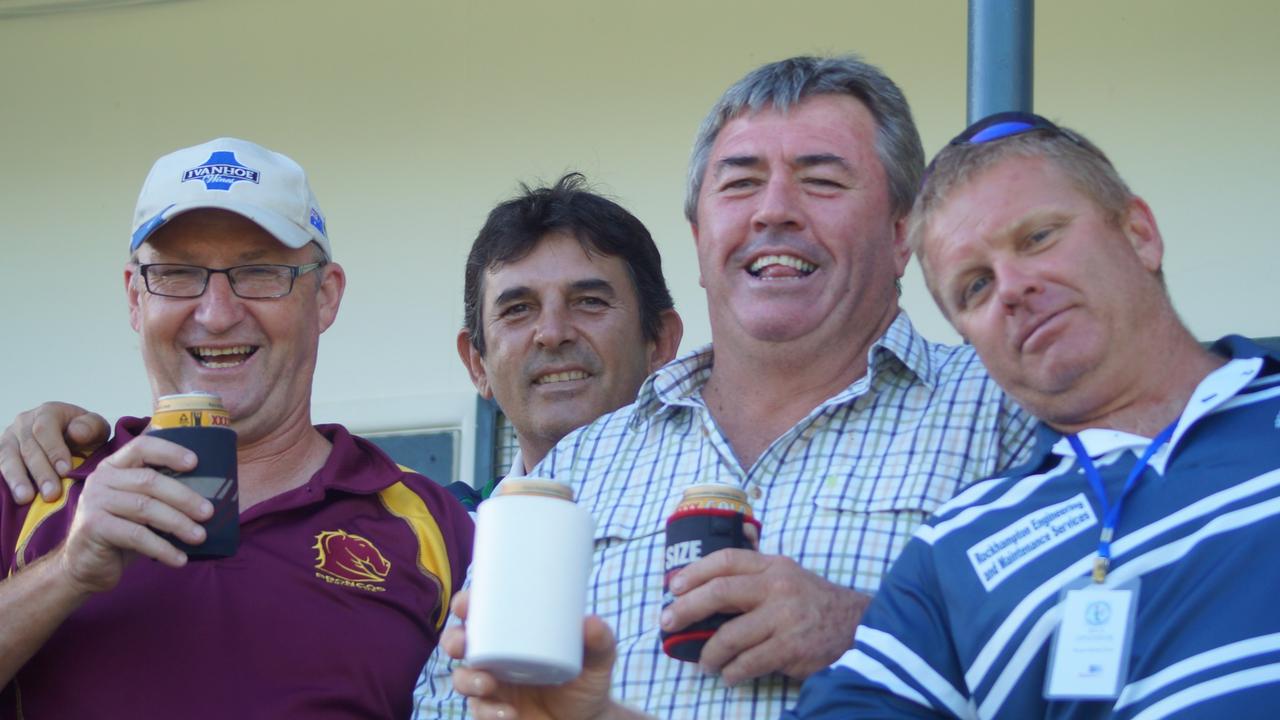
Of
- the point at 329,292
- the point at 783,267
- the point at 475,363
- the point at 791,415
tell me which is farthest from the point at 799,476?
the point at 475,363

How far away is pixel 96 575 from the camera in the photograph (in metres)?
2.15

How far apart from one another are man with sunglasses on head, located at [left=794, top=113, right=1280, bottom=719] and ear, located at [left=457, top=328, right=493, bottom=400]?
140 cm

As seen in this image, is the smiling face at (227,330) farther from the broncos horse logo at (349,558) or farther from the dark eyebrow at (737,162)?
the dark eyebrow at (737,162)

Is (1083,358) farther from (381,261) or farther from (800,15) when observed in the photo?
(381,261)

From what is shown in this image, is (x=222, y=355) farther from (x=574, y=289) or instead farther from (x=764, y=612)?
(x=764, y=612)

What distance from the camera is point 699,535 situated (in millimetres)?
1941

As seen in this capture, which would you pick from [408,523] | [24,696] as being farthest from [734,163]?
[24,696]

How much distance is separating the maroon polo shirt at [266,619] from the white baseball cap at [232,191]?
394 millimetres

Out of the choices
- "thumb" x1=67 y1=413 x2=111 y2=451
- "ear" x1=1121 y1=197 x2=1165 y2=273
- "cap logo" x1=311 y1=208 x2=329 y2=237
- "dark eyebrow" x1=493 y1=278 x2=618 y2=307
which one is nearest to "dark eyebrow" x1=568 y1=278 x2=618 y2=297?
"dark eyebrow" x1=493 y1=278 x2=618 y2=307

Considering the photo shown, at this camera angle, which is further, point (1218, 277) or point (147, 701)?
point (1218, 277)

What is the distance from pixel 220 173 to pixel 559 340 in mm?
790

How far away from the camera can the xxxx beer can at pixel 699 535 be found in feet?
6.36

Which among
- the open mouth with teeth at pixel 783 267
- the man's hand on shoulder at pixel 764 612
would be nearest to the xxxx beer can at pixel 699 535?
the man's hand on shoulder at pixel 764 612

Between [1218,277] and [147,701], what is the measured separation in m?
2.59
